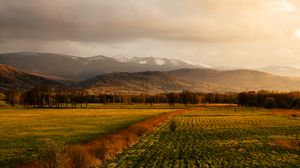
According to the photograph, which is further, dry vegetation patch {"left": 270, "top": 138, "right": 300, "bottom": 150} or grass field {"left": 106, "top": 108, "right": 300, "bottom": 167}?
dry vegetation patch {"left": 270, "top": 138, "right": 300, "bottom": 150}

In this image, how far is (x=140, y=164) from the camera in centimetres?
3381

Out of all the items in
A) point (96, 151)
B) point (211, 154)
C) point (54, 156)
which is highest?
point (54, 156)

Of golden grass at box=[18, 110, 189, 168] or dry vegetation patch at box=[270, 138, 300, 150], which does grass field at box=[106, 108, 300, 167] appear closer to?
dry vegetation patch at box=[270, 138, 300, 150]

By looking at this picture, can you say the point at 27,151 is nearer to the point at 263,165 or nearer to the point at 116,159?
the point at 116,159

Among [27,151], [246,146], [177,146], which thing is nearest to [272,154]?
[246,146]

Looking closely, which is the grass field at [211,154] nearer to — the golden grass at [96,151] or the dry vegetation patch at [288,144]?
the dry vegetation patch at [288,144]

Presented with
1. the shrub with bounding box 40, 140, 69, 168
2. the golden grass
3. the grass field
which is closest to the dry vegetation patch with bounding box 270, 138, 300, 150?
the grass field

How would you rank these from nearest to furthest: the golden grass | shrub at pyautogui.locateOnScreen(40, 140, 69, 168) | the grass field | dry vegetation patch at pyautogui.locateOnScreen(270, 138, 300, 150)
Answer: shrub at pyautogui.locateOnScreen(40, 140, 69, 168) → the golden grass → the grass field → dry vegetation patch at pyautogui.locateOnScreen(270, 138, 300, 150)

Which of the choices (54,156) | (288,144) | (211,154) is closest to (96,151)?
(211,154)

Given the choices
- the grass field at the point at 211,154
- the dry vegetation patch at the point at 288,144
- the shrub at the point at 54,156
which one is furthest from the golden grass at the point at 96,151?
the dry vegetation patch at the point at 288,144

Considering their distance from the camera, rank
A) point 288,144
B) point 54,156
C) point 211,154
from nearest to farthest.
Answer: point 54,156
point 211,154
point 288,144

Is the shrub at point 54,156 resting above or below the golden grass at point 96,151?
above

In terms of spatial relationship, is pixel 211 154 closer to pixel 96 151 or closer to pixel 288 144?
pixel 96 151

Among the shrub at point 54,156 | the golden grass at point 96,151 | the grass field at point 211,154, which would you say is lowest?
the grass field at point 211,154
